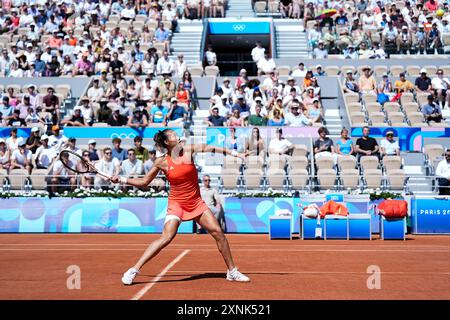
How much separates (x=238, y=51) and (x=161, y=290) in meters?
28.7

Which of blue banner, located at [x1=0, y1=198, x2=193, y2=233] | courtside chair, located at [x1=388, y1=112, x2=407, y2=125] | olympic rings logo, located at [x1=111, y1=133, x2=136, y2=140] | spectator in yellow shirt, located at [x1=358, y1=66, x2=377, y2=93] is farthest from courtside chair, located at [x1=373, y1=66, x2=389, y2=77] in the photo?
blue banner, located at [x1=0, y1=198, x2=193, y2=233]

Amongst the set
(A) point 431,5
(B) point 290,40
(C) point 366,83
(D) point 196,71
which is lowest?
(C) point 366,83

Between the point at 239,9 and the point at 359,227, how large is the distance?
18.6m

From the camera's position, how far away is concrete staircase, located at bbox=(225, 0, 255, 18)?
34.0 metres

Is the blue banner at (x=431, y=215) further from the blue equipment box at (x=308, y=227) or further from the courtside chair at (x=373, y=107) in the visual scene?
the courtside chair at (x=373, y=107)

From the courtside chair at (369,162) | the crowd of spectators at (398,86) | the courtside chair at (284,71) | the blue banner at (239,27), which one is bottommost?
the courtside chair at (369,162)

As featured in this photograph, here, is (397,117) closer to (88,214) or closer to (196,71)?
(196,71)

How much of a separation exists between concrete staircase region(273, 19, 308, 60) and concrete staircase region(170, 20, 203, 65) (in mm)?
3212

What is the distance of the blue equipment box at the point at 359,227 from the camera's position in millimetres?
18047

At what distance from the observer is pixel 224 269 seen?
37.6ft

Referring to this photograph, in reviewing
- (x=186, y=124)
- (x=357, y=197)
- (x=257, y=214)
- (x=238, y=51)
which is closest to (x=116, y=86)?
(x=186, y=124)

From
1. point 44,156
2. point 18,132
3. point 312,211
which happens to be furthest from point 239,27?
point 312,211

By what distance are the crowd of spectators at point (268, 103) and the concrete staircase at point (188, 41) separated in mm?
4328

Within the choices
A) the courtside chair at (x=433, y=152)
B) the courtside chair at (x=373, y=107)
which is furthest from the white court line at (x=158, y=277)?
the courtside chair at (x=373, y=107)
